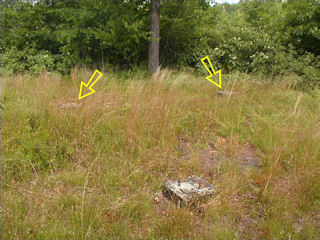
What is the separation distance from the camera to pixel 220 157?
4227 millimetres

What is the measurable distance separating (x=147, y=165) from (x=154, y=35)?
5.51m

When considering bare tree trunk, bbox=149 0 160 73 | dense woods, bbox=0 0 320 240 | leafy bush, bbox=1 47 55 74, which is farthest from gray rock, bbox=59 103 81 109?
bare tree trunk, bbox=149 0 160 73

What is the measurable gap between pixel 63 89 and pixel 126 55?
3.54m

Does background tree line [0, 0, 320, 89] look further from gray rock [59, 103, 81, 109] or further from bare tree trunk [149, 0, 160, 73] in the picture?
gray rock [59, 103, 81, 109]

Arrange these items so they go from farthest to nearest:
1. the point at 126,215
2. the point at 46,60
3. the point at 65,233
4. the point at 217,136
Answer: the point at 46,60
the point at 217,136
the point at 126,215
the point at 65,233

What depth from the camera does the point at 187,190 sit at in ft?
10.8

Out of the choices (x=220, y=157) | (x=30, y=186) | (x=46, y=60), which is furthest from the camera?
(x=46, y=60)

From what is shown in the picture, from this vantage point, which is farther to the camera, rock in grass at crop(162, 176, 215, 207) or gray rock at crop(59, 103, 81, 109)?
gray rock at crop(59, 103, 81, 109)

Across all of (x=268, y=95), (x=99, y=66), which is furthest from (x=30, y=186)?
(x=99, y=66)

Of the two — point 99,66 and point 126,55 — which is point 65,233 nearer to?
point 99,66

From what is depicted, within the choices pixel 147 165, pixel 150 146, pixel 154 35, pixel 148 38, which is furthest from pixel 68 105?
pixel 154 35

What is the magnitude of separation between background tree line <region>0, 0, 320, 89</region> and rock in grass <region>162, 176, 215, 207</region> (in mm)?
5664

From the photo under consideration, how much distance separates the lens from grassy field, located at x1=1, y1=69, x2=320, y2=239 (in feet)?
9.33

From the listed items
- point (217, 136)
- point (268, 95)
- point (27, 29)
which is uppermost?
point (27, 29)
